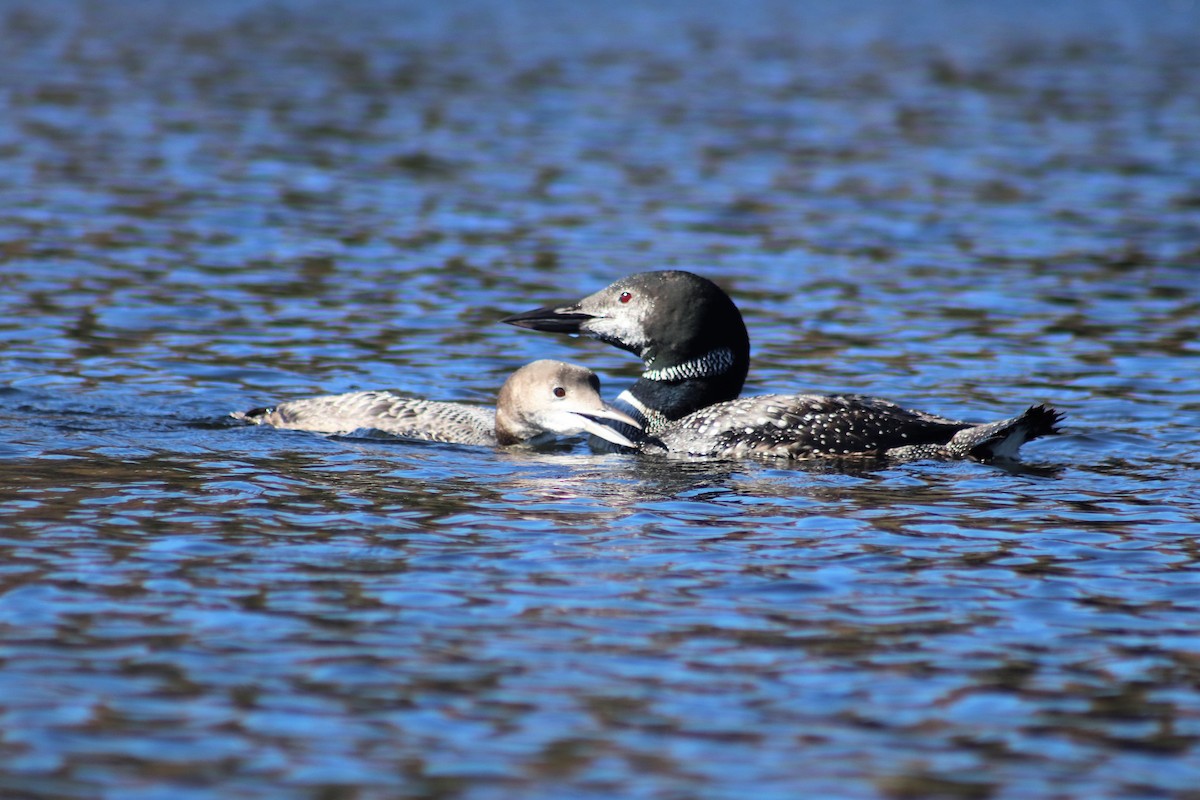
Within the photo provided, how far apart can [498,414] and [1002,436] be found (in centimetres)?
253

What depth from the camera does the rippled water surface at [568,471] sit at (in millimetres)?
5031

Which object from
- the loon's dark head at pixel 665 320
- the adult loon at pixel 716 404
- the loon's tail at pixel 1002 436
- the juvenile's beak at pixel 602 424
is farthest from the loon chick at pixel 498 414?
the loon's tail at pixel 1002 436

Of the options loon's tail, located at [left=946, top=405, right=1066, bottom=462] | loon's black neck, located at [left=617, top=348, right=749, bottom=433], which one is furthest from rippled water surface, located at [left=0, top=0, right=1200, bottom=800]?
loon's black neck, located at [left=617, top=348, right=749, bottom=433]

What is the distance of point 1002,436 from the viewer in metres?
8.59

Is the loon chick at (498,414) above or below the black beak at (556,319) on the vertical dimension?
below

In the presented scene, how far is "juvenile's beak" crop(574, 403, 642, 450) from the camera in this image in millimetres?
9164

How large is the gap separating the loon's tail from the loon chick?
165 cm

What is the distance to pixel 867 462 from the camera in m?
8.84

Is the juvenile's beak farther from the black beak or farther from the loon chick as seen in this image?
the black beak

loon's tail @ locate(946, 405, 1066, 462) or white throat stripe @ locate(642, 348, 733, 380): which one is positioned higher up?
white throat stripe @ locate(642, 348, 733, 380)

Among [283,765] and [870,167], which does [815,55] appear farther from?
[283,765]

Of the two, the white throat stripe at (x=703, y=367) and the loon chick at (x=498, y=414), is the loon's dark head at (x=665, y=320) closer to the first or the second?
the white throat stripe at (x=703, y=367)

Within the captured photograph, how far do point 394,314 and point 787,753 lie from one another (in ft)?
26.5

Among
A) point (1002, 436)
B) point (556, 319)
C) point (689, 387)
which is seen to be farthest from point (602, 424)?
point (1002, 436)
